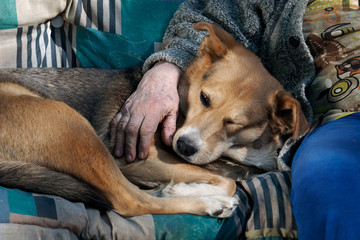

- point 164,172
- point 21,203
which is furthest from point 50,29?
point 21,203

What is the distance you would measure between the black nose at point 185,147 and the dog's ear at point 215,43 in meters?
0.66

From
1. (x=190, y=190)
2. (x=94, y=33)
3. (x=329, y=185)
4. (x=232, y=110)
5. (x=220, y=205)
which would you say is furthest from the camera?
(x=94, y=33)

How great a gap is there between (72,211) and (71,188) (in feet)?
0.45

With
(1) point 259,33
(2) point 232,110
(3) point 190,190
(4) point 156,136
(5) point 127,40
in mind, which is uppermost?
(1) point 259,33

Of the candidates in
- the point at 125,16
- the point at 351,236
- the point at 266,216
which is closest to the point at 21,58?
the point at 125,16

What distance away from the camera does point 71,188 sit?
6.35ft

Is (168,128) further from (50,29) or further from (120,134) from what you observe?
(50,29)

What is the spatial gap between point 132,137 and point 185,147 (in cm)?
36

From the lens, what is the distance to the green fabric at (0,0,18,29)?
10.3ft

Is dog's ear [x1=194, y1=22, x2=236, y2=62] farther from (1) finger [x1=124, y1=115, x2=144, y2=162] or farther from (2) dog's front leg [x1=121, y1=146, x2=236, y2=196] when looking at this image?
(2) dog's front leg [x1=121, y1=146, x2=236, y2=196]

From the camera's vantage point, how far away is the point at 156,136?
2699mm

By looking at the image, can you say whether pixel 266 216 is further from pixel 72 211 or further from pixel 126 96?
pixel 126 96

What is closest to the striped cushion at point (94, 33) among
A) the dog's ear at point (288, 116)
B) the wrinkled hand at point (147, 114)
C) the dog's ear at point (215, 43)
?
the wrinkled hand at point (147, 114)

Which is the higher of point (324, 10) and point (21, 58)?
point (324, 10)
